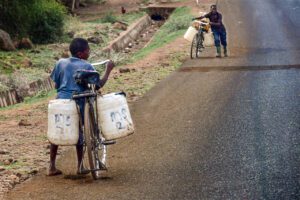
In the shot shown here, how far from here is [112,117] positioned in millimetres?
8359

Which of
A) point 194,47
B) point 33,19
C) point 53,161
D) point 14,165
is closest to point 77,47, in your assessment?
point 53,161

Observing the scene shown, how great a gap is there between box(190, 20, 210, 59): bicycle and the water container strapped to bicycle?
1328cm

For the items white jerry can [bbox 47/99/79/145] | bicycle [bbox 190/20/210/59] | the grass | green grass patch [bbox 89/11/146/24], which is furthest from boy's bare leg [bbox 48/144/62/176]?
green grass patch [bbox 89/11/146/24]

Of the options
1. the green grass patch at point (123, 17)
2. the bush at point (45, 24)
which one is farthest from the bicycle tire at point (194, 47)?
the green grass patch at point (123, 17)

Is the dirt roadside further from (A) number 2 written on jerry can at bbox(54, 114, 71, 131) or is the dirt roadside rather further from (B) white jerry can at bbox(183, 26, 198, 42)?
(B) white jerry can at bbox(183, 26, 198, 42)

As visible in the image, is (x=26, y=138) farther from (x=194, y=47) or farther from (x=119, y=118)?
(x=194, y=47)

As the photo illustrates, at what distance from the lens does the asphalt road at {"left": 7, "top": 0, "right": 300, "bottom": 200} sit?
7898mm

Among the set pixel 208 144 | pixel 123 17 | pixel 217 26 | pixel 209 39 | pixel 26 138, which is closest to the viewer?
pixel 208 144

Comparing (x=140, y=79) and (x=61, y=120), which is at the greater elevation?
(x=61, y=120)

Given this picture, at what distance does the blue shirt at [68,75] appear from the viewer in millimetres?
8578

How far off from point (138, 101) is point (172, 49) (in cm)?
960

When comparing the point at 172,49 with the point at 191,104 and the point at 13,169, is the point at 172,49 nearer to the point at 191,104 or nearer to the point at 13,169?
the point at 191,104

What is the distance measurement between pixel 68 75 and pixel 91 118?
2.10 feet

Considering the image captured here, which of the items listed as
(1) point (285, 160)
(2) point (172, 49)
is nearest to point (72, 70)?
(1) point (285, 160)
